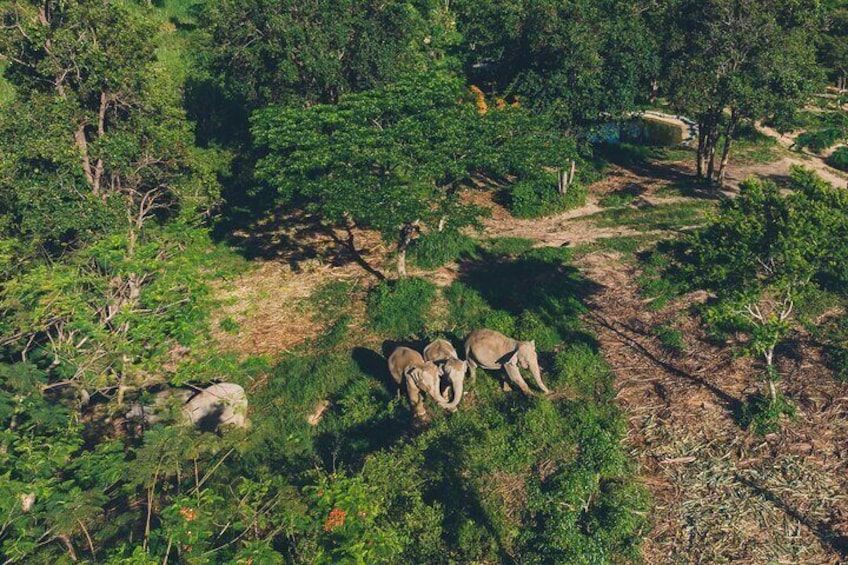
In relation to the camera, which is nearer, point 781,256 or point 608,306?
point 781,256

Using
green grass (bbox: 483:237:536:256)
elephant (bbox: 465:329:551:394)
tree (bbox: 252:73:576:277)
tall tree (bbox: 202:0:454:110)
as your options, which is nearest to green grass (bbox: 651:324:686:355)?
elephant (bbox: 465:329:551:394)

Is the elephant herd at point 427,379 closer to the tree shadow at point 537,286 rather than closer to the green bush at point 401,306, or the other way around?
the green bush at point 401,306

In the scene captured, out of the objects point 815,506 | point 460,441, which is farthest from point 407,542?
point 815,506

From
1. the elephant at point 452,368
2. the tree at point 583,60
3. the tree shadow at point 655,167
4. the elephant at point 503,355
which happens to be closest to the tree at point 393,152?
the elephant at point 452,368

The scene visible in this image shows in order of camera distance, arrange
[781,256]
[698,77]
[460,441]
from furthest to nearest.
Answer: [698,77] → [460,441] → [781,256]

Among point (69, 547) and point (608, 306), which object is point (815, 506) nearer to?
point (608, 306)

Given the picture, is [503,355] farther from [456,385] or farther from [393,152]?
[393,152]
